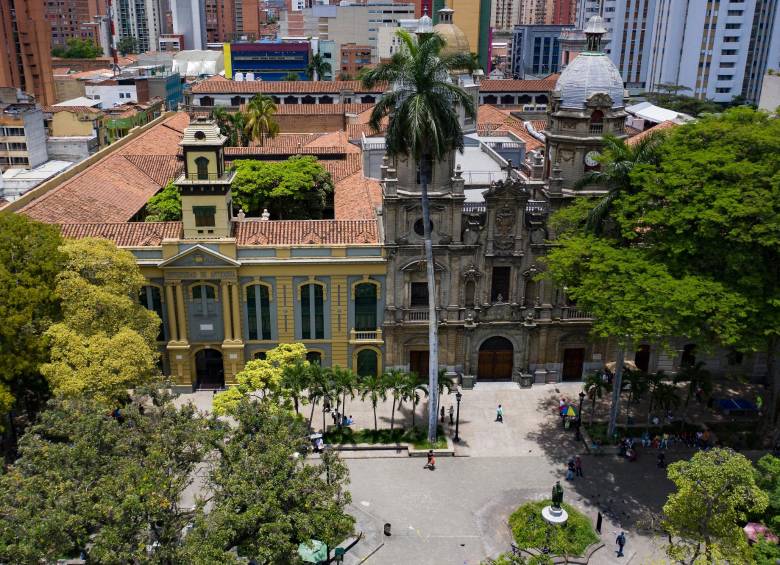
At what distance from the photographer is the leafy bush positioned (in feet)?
115

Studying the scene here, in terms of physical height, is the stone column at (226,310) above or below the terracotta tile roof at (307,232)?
below

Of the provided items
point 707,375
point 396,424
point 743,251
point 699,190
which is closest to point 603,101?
point 699,190

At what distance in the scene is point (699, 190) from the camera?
38719mm

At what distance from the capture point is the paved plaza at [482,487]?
3606cm

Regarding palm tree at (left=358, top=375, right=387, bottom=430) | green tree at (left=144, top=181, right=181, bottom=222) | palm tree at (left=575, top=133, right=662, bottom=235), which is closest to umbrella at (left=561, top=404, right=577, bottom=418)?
palm tree at (left=575, top=133, right=662, bottom=235)

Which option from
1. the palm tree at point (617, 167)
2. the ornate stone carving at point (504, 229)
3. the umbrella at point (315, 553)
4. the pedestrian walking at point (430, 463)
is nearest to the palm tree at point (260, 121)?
the ornate stone carving at point (504, 229)

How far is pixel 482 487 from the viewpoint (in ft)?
134

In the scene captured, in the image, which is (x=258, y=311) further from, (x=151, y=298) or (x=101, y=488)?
(x=101, y=488)

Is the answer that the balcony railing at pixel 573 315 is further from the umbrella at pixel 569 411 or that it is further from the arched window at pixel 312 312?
the arched window at pixel 312 312

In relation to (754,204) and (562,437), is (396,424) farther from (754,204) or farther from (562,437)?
(754,204)

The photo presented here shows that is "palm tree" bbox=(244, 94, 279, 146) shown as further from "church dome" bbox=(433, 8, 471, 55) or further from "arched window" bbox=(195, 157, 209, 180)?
"arched window" bbox=(195, 157, 209, 180)

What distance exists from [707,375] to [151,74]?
5301 inches

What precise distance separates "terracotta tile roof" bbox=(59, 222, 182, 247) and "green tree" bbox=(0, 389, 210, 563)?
60.9ft

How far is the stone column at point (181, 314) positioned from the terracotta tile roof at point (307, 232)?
16.0ft
